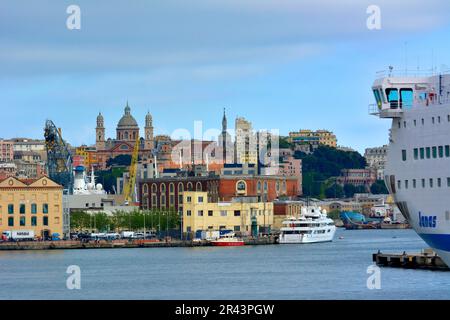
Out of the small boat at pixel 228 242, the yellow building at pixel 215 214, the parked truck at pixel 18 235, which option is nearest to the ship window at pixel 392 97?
the small boat at pixel 228 242

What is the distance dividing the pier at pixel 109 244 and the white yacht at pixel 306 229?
2050mm

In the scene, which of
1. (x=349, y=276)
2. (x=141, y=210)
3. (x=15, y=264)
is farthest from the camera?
(x=141, y=210)

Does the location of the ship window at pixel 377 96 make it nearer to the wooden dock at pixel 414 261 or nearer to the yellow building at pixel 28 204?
the wooden dock at pixel 414 261

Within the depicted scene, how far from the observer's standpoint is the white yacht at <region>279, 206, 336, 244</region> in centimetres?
13838

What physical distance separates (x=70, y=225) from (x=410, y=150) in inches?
4403

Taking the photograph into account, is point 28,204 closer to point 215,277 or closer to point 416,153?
point 215,277

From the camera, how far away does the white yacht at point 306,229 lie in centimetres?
13838

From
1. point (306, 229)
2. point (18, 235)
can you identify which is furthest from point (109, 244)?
point (306, 229)

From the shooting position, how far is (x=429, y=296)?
51.7 meters

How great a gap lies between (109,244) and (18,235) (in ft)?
34.6

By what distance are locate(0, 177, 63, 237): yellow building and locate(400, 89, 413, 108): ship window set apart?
9149 centimetres
